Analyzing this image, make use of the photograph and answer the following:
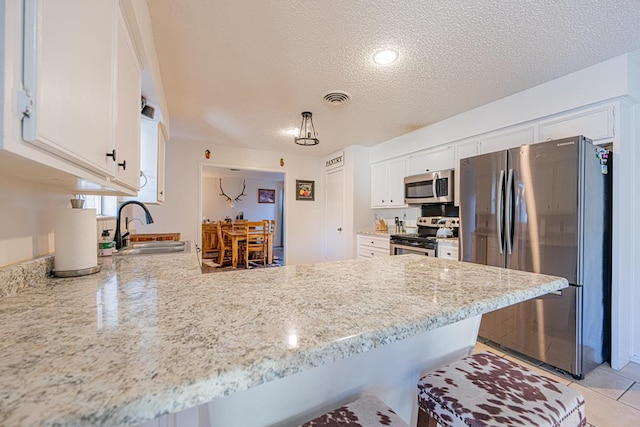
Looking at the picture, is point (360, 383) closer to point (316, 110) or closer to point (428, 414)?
point (428, 414)

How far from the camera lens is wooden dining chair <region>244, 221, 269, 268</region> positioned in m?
5.59

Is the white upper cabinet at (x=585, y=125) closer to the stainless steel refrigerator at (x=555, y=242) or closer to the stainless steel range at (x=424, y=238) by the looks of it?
the stainless steel refrigerator at (x=555, y=242)

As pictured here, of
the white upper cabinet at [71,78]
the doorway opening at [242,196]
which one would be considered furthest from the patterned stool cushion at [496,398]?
the doorway opening at [242,196]

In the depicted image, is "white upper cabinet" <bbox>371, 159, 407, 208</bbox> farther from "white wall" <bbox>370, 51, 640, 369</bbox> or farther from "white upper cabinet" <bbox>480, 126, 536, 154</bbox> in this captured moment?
"white wall" <bbox>370, 51, 640, 369</bbox>

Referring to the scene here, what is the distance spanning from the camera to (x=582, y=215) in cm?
183

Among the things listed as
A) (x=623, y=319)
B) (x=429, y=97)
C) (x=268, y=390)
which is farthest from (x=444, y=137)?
(x=268, y=390)

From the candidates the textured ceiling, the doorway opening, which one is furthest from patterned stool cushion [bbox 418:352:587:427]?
the doorway opening

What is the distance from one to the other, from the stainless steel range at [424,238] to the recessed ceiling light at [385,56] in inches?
73.8

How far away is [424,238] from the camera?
307 cm

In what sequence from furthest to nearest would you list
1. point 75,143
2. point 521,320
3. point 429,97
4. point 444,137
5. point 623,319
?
point 444,137 < point 429,97 < point 521,320 < point 623,319 < point 75,143

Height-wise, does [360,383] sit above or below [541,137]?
below

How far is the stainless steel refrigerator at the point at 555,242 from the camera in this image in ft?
6.07

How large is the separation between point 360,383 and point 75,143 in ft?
3.54

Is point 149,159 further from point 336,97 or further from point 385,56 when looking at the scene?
point 385,56
